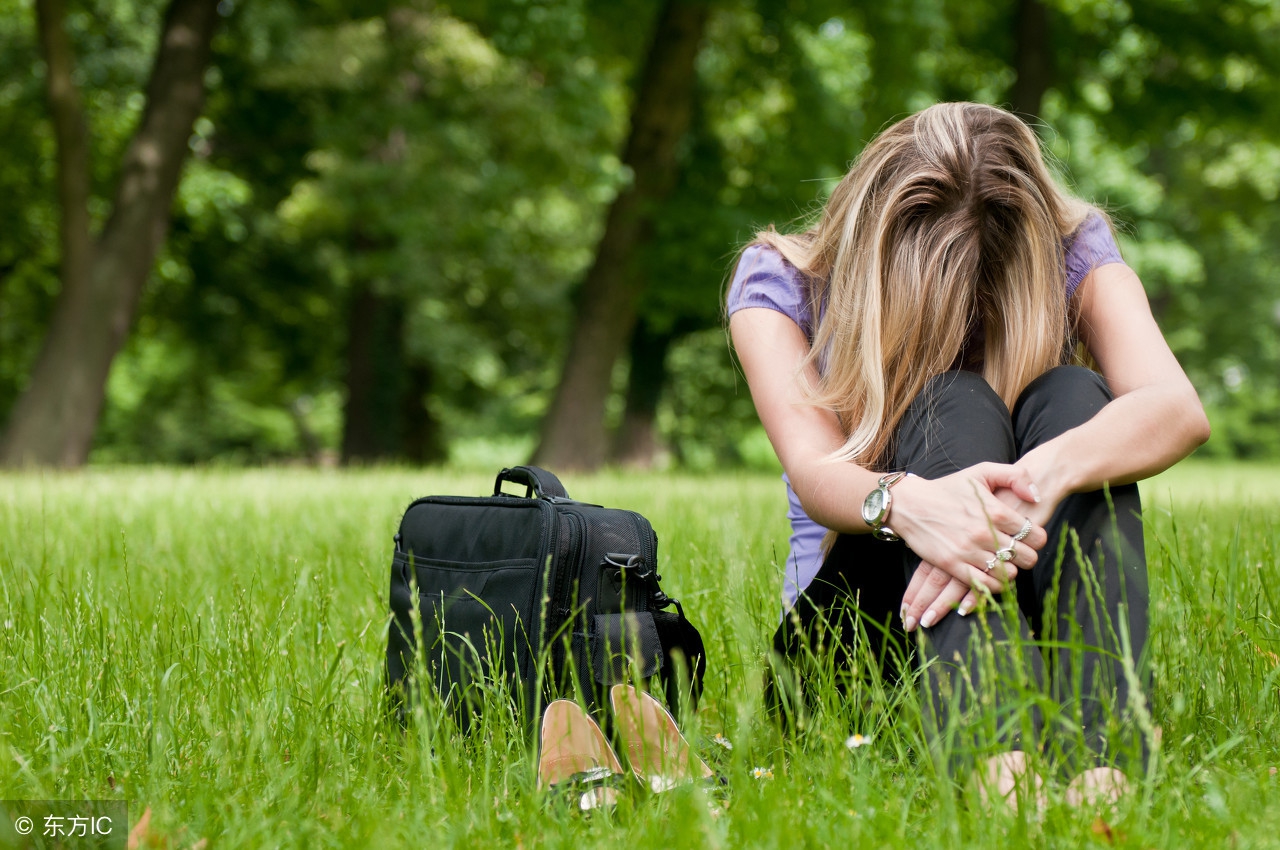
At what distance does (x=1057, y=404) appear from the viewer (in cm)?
199

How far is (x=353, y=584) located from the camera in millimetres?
3291

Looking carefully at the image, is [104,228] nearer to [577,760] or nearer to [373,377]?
[373,377]

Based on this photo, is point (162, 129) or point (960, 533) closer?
point (960, 533)

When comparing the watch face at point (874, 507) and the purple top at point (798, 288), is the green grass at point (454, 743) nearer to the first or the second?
the purple top at point (798, 288)

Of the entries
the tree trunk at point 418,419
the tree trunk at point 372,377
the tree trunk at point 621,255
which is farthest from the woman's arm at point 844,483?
the tree trunk at point 418,419

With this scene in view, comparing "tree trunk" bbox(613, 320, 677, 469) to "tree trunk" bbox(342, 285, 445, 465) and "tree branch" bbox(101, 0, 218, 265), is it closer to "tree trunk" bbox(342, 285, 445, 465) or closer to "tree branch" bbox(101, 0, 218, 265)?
"tree trunk" bbox(342, 285, 445, 465)

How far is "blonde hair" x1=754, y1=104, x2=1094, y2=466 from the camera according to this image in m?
2.16

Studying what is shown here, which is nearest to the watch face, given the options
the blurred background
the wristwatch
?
the wristwatch

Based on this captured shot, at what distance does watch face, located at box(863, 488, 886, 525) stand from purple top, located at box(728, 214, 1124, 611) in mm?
354

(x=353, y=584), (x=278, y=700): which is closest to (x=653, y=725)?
(x=278, y=700)

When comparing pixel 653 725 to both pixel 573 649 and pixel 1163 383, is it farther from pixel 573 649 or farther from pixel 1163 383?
pixel 1163 383

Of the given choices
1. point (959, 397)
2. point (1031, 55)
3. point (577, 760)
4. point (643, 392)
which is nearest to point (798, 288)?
point (959, 397)

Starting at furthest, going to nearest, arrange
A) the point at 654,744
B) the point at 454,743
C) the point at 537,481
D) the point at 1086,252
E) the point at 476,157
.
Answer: the point at 476,157 < the point at 1086,252 < the point at 537,481 < the point at 454,743 < the point at 654,744

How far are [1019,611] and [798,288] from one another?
0.98m
